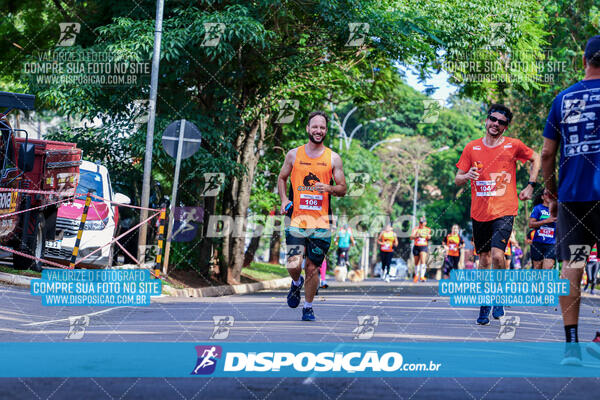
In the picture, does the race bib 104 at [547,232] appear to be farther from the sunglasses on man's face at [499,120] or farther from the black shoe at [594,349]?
the black shoe at [594,349]

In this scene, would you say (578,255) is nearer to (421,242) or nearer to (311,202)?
(311,202)

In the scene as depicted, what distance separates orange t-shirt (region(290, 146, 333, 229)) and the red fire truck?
528cm

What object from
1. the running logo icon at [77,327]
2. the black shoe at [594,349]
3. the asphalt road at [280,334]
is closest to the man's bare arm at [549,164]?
the black shoe at [594,349]

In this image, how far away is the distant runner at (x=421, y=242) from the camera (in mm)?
25109

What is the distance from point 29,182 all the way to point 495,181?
8518mm

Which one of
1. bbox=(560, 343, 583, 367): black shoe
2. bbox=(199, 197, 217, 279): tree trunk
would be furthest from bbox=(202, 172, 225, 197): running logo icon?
bbox=(560, 343, 583, 367): black shoe

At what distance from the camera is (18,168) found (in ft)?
47.4

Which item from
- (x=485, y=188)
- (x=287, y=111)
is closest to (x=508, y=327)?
(x=485, y=188)

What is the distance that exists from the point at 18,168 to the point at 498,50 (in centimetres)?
1415

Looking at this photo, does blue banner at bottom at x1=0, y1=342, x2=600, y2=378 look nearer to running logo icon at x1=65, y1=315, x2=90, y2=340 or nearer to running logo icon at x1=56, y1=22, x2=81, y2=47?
running logo icon at x1=65, y1=315, x2=90, y2=340

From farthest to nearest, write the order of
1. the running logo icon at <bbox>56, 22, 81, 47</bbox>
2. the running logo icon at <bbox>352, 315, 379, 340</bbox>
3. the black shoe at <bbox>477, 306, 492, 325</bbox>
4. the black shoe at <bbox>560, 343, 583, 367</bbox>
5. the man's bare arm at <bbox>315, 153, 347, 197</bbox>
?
the running logo icon at <bbox>56, 22, 81, 47</bbox>
the black shoe at <bbox>477, 306, 492, 325</bbox>
the man's bare arm at <bbox>315, 153, 347, 197</bbox>
the running logo icon at <bbox>352, 315, 379, 340</bbox>
the black shoe at <bbox>560, 343, 583, 367</bbox>

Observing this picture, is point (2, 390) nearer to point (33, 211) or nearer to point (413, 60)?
point (33, 211)

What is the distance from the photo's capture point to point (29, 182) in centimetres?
1561

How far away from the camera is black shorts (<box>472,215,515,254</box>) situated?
990 centimetres
